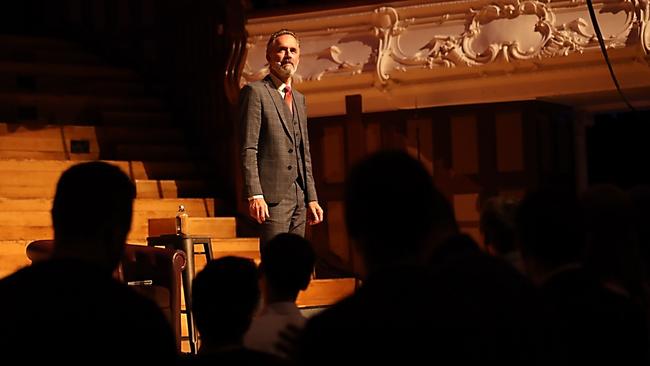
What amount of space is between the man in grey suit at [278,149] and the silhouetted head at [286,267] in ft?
5.18

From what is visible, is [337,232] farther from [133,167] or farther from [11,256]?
[11,256]

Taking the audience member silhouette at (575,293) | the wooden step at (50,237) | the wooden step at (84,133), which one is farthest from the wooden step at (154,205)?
the audience member silhouette at (575,293)

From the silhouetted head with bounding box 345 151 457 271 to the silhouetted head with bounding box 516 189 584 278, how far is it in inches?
14.1

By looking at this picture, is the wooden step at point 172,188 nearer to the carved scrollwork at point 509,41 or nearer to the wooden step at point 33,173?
the wooden step at point 33,173

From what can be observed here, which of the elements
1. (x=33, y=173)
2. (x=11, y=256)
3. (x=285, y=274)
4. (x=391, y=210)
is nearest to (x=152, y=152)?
(x=33, y=173)

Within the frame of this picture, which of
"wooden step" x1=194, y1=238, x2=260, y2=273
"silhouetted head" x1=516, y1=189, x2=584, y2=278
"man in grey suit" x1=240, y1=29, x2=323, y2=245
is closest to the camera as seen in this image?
"silhouetted head" x1=516, y1=189, x2=584, y2=278

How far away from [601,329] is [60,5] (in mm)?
8112

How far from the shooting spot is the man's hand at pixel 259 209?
4031mm

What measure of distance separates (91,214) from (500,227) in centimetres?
104

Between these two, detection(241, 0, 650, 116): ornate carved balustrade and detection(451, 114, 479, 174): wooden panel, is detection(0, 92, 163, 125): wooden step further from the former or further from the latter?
detection(451, 114, 479, 174): wooden panel

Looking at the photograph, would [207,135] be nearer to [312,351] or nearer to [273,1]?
[273,1]

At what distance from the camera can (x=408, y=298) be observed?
1481mm

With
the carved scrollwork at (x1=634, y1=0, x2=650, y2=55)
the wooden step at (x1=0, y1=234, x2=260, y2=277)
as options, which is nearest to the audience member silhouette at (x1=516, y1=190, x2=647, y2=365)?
the wooden step at (x1=0, y1=234, x2=260, y2=277)

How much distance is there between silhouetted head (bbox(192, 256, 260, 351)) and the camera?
1970 mm
